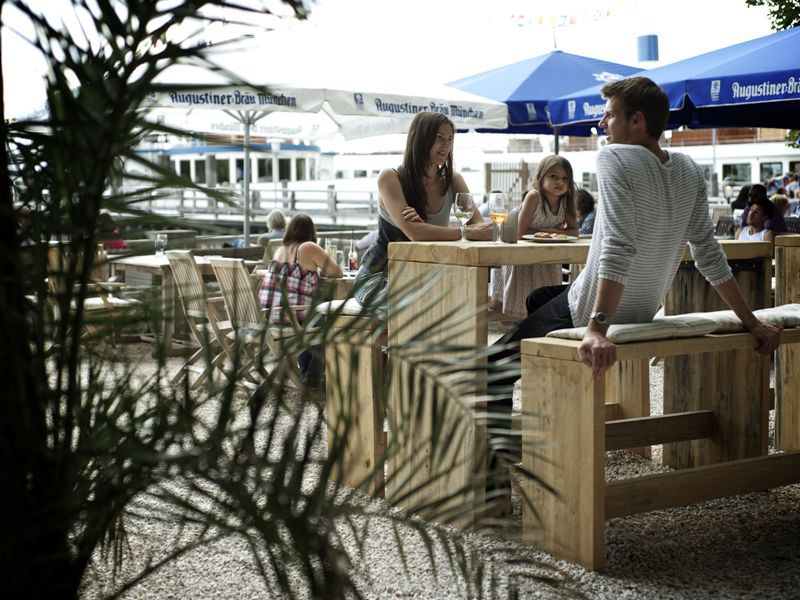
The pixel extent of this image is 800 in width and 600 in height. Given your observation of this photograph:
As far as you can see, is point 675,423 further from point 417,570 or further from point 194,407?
point 194,407

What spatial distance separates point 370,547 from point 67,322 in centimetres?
233

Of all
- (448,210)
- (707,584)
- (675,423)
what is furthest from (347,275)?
(707,584)

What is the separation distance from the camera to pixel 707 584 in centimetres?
326

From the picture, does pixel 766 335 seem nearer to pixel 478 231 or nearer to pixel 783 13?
pixel 478 231

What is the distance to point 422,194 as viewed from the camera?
4.46 meters

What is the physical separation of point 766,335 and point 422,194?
1.53 meters

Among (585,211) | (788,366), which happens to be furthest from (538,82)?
(788,366)

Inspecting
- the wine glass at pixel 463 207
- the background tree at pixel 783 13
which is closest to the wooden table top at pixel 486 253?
the wine glass at pixel 463 207

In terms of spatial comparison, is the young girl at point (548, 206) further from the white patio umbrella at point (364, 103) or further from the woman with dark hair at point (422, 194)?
the white patio umbrella at point (364, 103)

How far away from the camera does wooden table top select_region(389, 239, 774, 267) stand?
356 cm

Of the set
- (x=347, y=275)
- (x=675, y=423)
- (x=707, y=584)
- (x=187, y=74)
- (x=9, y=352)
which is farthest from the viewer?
(x=187, y=74)

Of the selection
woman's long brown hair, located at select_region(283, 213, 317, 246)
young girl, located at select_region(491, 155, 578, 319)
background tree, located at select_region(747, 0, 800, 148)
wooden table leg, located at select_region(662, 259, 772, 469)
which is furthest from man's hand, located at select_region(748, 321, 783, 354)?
background tree, located at select_region(747, 0, 800, 148)

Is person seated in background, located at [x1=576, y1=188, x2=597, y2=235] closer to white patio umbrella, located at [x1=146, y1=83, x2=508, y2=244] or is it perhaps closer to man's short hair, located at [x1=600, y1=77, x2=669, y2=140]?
white patio umbrella, located at [x1=146, y1=83, x2=508, y2=244]

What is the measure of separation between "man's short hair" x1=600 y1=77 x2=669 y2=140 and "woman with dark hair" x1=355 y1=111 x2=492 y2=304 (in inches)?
35.7
